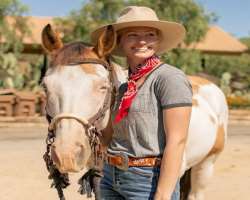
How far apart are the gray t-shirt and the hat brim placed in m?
0.25

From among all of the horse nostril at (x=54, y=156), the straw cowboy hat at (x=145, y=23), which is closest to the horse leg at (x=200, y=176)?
the straw cowboy hat at (x=145, y=23)

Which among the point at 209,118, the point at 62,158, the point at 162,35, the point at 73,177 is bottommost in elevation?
the point at 73,177

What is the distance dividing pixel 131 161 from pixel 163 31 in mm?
750

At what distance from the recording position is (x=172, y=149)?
2.05 metres

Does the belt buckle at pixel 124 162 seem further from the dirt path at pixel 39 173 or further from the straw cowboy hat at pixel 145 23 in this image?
the dirt path at pixel 39 173

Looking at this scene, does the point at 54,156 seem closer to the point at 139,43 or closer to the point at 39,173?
the point at 139,43

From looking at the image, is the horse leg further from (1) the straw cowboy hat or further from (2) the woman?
(2) the woman

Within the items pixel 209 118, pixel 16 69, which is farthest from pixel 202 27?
pixel 209 118

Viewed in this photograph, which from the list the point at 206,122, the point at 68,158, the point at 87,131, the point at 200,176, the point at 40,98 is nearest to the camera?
the point at 68,158

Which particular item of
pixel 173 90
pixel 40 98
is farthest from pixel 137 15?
pixel 40 98

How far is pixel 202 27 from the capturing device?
22.9 meters

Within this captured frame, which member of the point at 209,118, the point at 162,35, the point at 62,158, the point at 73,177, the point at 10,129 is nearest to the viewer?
the point at 62,158

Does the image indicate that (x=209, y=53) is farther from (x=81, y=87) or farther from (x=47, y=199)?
(x=81, y=87)

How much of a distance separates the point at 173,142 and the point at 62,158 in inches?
19.0
